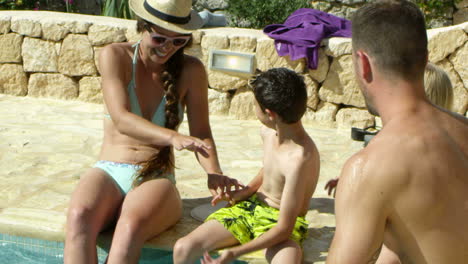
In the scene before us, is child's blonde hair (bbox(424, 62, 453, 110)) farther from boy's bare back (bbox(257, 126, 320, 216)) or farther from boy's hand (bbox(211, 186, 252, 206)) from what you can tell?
boy's hand (bbox(211, 186, 252, 206))

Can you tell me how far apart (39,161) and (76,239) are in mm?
2336

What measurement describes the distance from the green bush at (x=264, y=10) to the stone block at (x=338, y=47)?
2.02m

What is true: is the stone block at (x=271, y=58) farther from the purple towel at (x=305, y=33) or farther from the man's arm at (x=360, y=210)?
the man's arm at (x=360, y=210)

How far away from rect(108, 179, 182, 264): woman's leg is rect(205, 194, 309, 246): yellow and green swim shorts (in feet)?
0.85

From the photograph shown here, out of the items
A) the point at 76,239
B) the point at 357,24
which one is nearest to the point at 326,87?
the point at 76,239

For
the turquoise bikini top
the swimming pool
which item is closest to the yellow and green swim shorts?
the turquoise bikini top

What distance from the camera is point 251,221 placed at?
3527 mm

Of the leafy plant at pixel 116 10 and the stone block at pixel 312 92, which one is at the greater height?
the leafy plant at pixel 116 10

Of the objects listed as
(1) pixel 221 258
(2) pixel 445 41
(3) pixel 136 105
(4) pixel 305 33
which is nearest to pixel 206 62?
(4) pixel 305 33

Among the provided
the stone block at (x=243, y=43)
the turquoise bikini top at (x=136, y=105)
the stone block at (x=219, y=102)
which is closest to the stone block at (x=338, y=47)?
the stone block at (x=243, y=43)

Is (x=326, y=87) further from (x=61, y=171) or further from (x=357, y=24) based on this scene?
(x=357, y=24)

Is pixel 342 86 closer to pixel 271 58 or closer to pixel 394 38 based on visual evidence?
pixel 271 58

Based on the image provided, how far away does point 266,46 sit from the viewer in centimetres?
693

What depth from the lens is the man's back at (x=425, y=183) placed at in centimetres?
191
